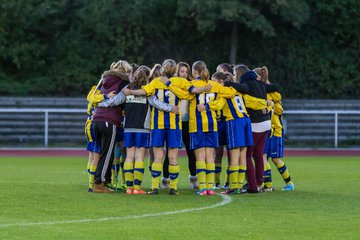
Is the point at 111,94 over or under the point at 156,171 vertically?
over

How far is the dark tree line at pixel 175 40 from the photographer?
33.2 meters

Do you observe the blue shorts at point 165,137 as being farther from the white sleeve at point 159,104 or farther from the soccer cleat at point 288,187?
the soccer cleat at point 288,187

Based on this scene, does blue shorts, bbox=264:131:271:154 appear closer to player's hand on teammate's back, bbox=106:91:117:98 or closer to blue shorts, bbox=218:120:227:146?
blue shorts, bbox=218:120:227:146

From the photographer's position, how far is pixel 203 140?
14469 mm

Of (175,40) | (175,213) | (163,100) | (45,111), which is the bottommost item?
(175,213)

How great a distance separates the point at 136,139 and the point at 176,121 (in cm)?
68

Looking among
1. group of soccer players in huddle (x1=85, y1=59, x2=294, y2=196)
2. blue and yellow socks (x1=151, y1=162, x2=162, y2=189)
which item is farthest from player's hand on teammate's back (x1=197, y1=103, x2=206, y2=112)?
blue and yellow socks (x1=151, y1=162, x2=162, y2=189)

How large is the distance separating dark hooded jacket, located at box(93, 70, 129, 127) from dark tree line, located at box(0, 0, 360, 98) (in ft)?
58.4

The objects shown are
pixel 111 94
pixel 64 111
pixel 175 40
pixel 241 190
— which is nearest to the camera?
pixel 111 94

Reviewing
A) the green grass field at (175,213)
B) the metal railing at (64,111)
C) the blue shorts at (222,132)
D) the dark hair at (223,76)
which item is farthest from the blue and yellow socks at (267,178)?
the metal railing at (64,111)

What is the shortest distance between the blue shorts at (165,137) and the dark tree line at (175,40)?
1846 cm

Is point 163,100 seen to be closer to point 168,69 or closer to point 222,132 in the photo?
point 168,69

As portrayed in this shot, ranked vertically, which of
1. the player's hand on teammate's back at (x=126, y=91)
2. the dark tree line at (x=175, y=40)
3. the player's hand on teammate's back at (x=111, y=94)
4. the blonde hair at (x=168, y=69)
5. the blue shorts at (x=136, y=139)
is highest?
the dark tree line at (x=175, y=40)

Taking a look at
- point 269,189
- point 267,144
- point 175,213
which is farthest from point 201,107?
point 175,213
